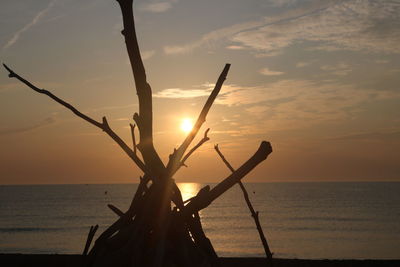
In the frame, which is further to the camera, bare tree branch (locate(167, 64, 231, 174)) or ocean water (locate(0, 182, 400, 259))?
ocean water (locate(0, 182, 400, 259))

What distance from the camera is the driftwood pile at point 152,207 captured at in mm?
3547

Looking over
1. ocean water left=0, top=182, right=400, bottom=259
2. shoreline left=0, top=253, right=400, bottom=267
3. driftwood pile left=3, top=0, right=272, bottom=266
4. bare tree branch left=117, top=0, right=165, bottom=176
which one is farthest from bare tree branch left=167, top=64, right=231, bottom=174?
ocean water left=0, top=182, right=400, bottom=259

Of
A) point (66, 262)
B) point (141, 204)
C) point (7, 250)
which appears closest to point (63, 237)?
point (7, 250)

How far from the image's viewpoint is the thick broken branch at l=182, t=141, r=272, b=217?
12.1 ft

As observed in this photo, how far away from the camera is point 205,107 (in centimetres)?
381

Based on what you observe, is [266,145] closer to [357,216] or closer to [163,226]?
[163,226]

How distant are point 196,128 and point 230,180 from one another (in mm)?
445

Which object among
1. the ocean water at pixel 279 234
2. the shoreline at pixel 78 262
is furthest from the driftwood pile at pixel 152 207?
the ocean water at pixel 279 234

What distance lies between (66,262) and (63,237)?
48093 millimetres

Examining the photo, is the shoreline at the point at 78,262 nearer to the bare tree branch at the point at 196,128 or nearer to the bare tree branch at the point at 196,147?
the bare tree branch at the point at 196,147

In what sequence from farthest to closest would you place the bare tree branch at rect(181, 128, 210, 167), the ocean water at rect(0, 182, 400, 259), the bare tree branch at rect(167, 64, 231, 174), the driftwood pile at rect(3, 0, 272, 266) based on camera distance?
1. the ocean water at rect(0, 182, 400, 259)
2. the bare tree branch at rect(181, 128, 210, 167)
3. the bare tree branch at rect(167, 64, 231, 174)
4. the driftwood pile at rect(3, 0, 272, 266)

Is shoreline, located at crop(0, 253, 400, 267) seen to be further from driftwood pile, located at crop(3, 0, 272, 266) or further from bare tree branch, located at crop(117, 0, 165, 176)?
bare tree branch, located at crop(117, 0, 165, 176)

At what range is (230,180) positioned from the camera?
372 cm

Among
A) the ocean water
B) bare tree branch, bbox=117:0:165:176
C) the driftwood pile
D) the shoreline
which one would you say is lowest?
the ocean water
